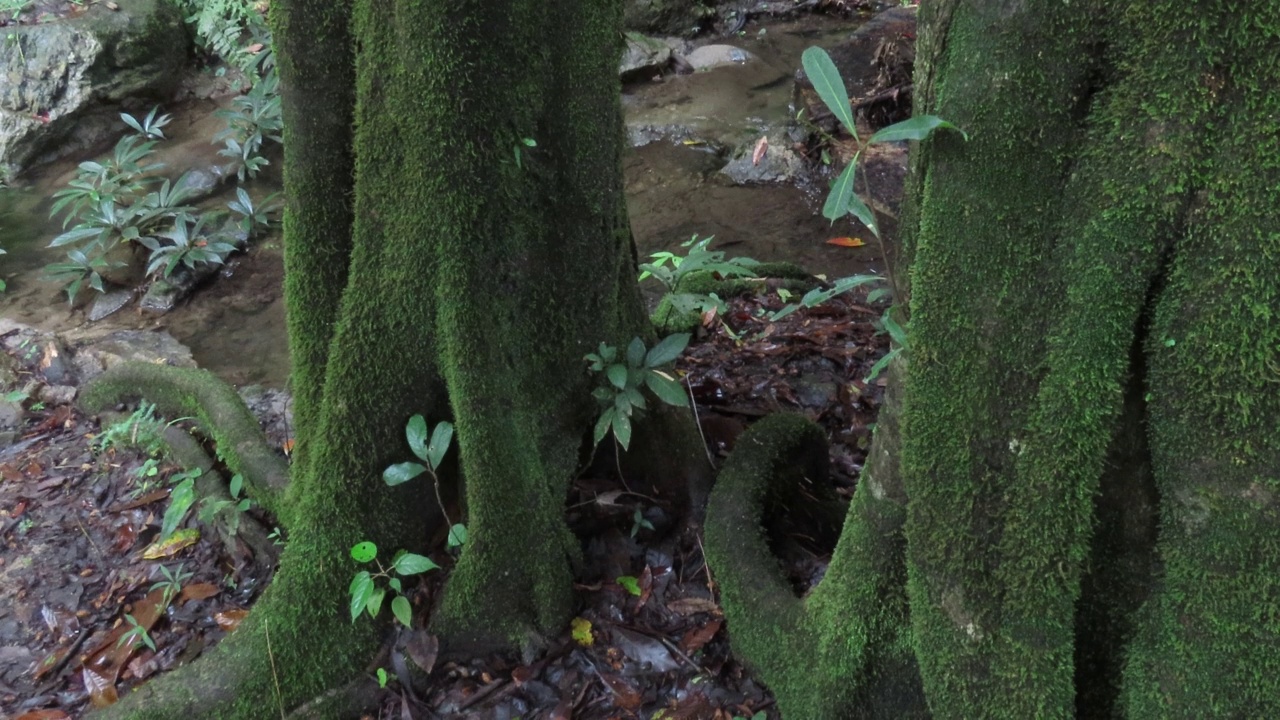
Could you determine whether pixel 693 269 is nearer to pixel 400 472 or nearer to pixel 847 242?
pixel 400 472

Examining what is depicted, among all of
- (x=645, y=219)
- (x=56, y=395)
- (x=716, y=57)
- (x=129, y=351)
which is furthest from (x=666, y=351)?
(x=716, y=57)

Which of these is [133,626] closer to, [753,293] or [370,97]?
[370,97]

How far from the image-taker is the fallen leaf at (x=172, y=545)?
3.46 meters

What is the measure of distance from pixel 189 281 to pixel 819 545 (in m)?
5.23

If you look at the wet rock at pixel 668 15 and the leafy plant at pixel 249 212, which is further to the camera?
the wet rock at pixel 668 15

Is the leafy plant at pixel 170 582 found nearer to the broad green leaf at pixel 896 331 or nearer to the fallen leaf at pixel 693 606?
the fallen leaf at pixel 693 606

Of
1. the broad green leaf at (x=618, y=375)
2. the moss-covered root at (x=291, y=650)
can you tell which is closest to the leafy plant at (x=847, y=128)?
the broad green leaf at (x=618, y=375)

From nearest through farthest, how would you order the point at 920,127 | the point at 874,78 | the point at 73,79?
1. the point at 920,127
2. the point at 874,78
3. the point at 73,79

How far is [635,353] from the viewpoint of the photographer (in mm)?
2834

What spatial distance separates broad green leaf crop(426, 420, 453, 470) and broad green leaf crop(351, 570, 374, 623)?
39 cm

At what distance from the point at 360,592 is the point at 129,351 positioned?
356 cm

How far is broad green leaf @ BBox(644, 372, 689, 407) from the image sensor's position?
9.01ft

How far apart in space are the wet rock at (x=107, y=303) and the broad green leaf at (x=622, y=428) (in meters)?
4.98

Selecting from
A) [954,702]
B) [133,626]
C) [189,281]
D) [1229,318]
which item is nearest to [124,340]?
[189,281]
